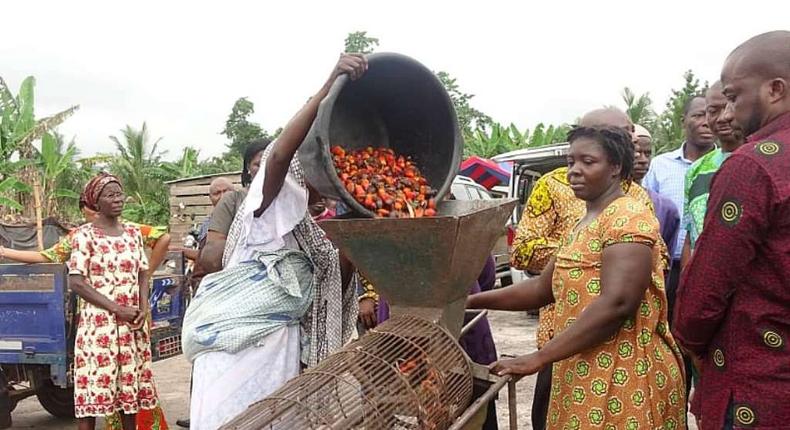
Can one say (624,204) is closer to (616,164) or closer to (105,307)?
(616,164)

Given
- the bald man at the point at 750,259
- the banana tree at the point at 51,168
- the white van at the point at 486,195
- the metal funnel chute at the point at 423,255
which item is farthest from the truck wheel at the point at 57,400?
the banana tree at the point at 51,168

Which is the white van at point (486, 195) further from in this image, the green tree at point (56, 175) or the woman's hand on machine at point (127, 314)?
the green tree at point (56, 175)

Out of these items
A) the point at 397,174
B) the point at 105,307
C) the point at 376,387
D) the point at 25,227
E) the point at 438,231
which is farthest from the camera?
the point at 25,227

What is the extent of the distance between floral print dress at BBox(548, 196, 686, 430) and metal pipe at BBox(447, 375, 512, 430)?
0.98 feet

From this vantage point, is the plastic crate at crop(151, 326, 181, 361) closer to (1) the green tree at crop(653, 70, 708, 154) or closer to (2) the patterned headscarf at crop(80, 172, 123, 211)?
(2) the patterned headscarf at crop(80, 172, 123, 211)

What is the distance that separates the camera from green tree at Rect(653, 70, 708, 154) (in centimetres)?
2154

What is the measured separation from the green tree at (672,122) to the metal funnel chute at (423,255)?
1891cm

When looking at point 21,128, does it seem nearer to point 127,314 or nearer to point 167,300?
point 167,300

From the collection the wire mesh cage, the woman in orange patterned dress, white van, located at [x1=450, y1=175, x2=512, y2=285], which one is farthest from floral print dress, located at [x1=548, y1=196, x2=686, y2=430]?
white van, located at [x1=450, y1=175, x2=512, y2=285]

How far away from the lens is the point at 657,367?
2.59 m

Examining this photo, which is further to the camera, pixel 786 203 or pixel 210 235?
pixel 210 235

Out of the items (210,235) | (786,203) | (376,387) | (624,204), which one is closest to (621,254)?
(624,204)

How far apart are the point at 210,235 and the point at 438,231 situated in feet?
6.36

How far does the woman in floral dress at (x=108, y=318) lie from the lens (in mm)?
4594
